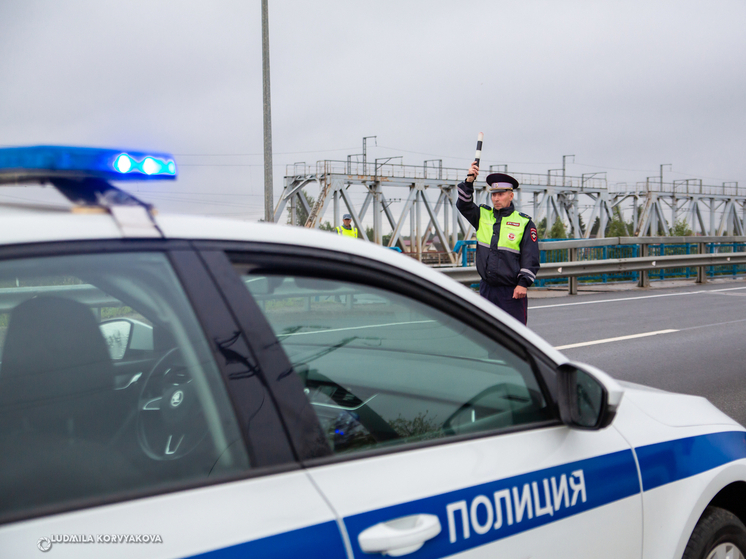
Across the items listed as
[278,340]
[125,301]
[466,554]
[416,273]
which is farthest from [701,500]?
[125,301]

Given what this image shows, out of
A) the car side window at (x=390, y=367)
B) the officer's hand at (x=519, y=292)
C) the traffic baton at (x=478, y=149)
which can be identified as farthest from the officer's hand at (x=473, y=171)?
the car side window at (x=390, y=367)

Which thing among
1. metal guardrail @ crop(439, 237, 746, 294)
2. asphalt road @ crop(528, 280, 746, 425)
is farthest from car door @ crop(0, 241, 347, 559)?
metal guardrail @ crop(439, 237, 746, 294)

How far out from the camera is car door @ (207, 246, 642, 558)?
1308mm

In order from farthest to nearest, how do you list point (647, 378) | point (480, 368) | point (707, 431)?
point (647, 378), point (707, 431), point (480, 368)

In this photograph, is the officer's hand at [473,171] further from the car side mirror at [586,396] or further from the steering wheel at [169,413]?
the steering wheel at [169,413]

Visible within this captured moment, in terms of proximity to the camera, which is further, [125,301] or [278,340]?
[125,301]

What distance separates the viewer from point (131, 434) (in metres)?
1.33

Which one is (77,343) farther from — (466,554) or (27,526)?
(466,554)

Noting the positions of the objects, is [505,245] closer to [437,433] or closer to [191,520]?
[437,433]

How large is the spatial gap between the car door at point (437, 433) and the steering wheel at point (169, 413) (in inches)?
9.5

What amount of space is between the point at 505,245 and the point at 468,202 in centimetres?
53

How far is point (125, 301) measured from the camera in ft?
5.00

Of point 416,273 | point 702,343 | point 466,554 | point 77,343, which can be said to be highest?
point 416,273

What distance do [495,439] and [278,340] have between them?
2.01 ft
